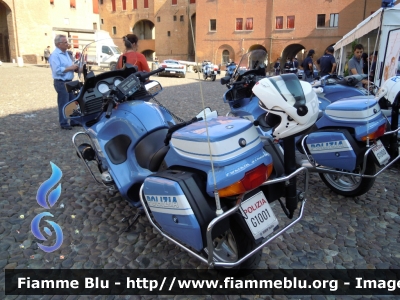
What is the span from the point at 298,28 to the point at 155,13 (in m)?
23.8

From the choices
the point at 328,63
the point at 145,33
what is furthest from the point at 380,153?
the point at 145,33

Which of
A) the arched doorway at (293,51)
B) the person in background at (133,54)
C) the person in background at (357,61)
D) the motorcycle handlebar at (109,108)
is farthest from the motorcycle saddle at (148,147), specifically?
Answer: the arched doorway at (293,51)

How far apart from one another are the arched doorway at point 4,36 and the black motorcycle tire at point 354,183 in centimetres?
4235

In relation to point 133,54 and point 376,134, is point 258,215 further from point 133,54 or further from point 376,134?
point 133,54

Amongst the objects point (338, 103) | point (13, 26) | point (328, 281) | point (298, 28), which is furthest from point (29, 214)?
point (298, 28)

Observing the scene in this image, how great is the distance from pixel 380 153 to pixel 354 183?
50 centimetres

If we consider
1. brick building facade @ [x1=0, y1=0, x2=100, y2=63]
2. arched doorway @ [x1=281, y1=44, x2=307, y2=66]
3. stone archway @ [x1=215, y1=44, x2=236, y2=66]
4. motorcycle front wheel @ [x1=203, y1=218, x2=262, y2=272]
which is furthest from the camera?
stone archway @ [x1=215, y1=44, x2=236, y2=66]

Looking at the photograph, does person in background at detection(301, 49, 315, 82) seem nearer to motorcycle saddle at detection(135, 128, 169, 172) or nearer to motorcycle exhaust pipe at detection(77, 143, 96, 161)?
motorcycle exhaust pipe at detection(77, 143, 96, 161)

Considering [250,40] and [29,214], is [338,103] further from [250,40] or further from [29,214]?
[250,40]

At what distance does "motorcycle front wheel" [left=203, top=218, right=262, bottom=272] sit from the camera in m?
2.11

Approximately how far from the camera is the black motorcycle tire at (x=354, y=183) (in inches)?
135

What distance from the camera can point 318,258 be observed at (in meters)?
2.66

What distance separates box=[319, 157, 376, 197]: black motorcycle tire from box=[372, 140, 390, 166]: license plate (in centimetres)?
7

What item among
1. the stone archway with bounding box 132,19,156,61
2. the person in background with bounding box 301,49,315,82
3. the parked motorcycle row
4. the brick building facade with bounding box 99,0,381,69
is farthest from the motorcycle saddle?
the stone archway with bounding box 132,19,156,61
